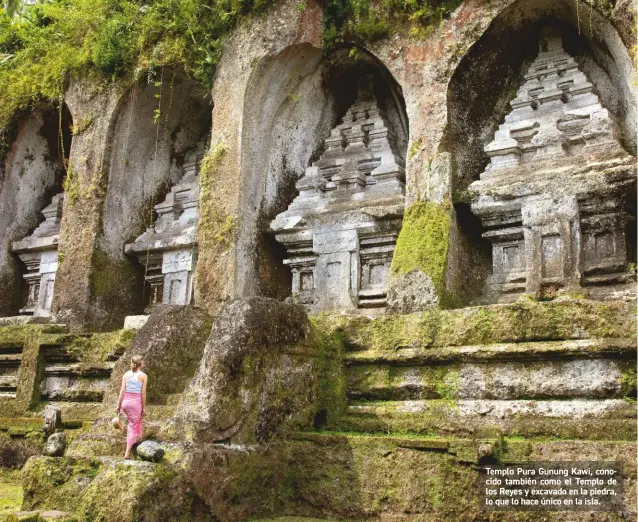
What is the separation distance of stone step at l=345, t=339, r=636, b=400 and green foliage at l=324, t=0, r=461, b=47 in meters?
4.30

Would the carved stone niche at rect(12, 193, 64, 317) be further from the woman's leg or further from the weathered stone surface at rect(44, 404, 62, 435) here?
the woman's leg

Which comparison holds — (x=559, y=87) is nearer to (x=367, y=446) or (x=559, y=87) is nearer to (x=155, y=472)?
(x=367, y=446)

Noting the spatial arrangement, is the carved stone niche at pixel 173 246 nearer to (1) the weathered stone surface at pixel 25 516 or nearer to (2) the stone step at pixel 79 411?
(2) the stone step at pixel 79 411

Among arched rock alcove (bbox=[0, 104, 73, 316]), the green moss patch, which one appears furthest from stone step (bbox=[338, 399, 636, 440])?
arched rock alcove (bbox=[0, 104, 73, 316])

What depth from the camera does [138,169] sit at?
11695mm

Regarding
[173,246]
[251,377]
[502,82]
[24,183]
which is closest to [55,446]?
[251,377]

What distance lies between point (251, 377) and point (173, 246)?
17.2 ft

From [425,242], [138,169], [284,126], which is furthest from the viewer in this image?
[138,169]

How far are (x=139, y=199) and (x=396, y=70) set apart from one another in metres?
4.79

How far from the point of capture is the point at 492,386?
6.20 metres

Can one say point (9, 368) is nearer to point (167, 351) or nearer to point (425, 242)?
point (167, 351)

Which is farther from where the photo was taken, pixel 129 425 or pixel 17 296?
pixel 17 296

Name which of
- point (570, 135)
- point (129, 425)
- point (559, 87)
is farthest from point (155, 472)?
point (559, 87)

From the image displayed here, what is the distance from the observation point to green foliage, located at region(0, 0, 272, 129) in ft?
33.9
